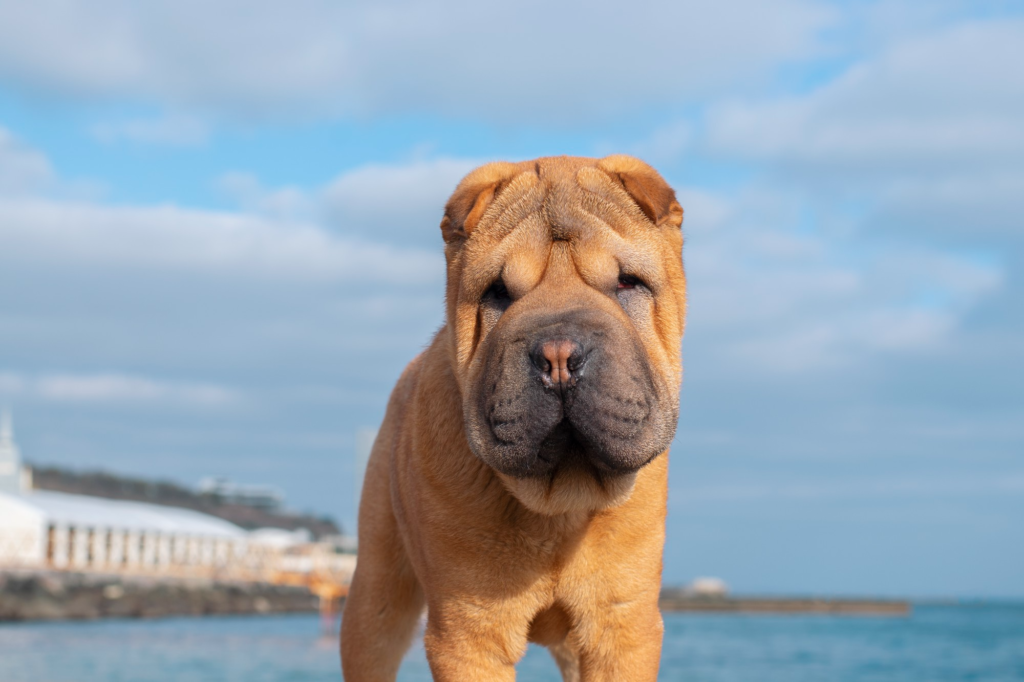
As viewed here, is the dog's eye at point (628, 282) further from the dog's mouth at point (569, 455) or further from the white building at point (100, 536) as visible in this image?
the white building at point (100, 536)

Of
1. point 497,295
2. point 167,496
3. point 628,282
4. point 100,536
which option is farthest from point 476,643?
point 167,496

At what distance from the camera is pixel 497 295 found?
392 centimetres

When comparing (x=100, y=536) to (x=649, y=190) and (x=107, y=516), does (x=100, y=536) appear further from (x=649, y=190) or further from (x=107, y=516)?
(x=649, y=190)

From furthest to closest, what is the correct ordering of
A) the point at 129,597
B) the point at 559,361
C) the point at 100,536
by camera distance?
the point at 100,536 → the point at 129,597 → the point at 559,361

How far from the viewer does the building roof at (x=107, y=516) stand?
70.6m

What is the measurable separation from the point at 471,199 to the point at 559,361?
1.03m

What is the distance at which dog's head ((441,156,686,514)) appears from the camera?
345 centimetres

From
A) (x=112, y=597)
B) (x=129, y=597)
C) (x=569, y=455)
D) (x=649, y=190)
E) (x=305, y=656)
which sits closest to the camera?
(x=569, y=455)

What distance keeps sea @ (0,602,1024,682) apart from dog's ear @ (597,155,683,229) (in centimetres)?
2823

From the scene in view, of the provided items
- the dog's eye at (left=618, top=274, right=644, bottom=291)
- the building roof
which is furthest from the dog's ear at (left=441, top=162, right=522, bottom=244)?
the building roof

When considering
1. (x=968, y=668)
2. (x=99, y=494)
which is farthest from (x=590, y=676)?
(x=99, y=494)

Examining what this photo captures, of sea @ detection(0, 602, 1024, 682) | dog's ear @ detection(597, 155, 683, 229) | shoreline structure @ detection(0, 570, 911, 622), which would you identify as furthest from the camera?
shoreline structure @ detection(0, 570, 911, 622)

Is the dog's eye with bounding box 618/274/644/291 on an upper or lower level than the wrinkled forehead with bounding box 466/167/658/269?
lower

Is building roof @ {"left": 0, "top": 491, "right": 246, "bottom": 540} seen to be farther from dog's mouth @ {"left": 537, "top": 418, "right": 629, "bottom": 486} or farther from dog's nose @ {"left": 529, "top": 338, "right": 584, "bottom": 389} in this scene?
dog's nose @ {"left": 529, "top": 338, "right": 584, "bottom": 389}
